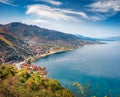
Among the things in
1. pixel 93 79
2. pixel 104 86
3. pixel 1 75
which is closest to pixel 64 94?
pixel 1 75

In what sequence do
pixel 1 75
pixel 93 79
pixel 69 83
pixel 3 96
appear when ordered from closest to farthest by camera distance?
1. pixel 3 96
2. pixel 1 75
3. pixel 69 83
4. pixel 93 79

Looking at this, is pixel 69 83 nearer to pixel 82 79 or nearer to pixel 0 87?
pixel 82 79

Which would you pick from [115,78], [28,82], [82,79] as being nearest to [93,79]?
[82,79]

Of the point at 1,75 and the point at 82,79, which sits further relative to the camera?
the point at 82,79

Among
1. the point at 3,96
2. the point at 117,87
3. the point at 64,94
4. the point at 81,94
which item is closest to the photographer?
the point at 3,96

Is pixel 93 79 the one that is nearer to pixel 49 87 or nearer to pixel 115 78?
pixel 115 78

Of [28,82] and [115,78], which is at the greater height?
[28,82]

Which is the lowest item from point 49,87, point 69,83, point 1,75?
point 69,83

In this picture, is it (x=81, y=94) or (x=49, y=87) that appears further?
(x=81, y=94)

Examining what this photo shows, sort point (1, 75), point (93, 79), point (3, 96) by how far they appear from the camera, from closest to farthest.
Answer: point (3, 96) → point (1, 75) → point (93, 79)
